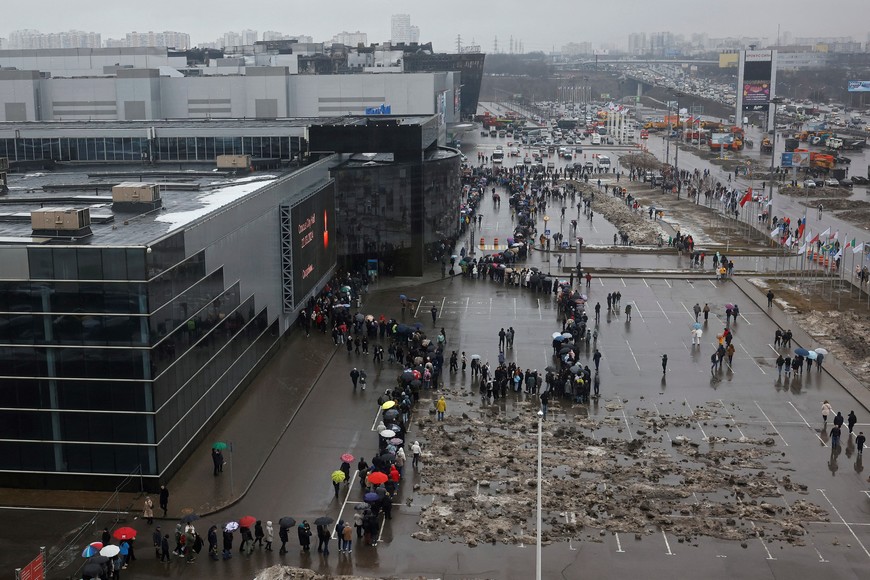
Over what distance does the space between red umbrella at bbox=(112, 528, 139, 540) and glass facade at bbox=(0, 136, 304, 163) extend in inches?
1560

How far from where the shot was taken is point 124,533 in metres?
26.7

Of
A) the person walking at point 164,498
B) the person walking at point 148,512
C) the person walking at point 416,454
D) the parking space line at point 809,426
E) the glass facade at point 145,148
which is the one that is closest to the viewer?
the person walking at point 148,512

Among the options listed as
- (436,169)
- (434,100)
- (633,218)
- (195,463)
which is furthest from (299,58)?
(195,463)

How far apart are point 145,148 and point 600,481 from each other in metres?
43.1

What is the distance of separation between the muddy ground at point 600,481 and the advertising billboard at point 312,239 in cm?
1420

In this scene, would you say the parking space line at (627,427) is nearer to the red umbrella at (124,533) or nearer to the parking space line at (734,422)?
the parking space line at (734,422)

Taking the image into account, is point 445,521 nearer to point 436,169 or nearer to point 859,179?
point 436,169

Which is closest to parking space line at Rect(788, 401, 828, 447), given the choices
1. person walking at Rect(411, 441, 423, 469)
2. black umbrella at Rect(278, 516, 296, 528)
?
person walking at Rect(411, 441, 423, 469)

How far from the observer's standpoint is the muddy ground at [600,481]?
29.2 metres

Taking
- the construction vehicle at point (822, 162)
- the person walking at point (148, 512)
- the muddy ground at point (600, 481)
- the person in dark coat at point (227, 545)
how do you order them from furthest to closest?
the construction vehicle at point (822, 162) → the person walking at point (148, 512) → the muddy ground at point (600, 481) → the person in dark coat at point (227, 545)

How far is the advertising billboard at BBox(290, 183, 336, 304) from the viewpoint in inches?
1917

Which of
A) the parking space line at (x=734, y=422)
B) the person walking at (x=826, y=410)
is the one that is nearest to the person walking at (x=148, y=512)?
the parking space line at (x=734, y=422)

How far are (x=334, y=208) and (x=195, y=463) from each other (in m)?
27.4

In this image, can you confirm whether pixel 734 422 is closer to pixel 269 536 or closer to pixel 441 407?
pixel 441 407
